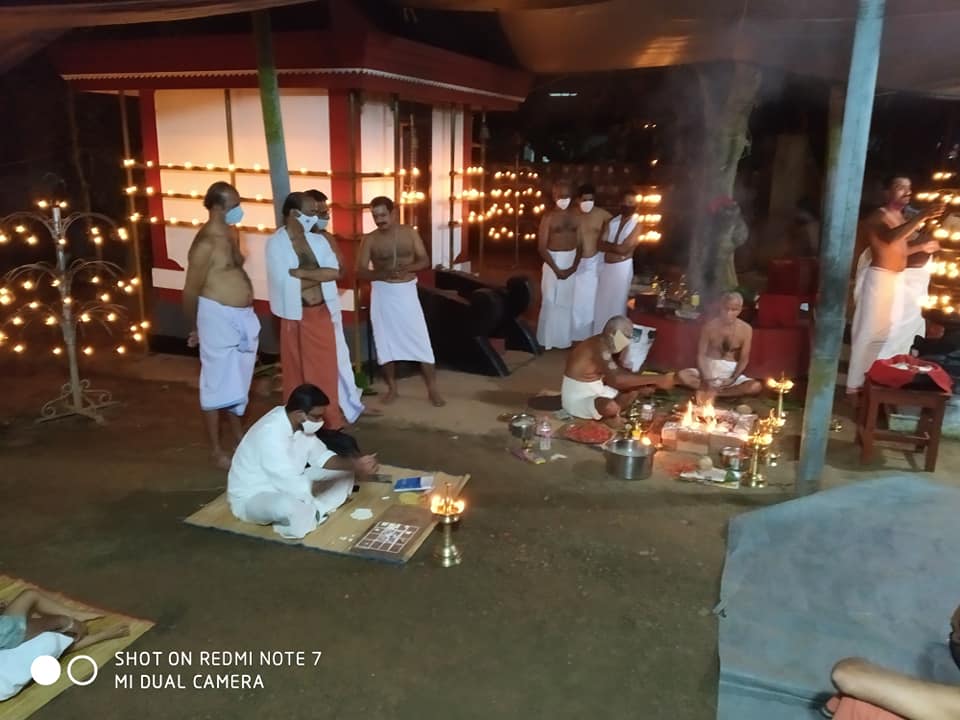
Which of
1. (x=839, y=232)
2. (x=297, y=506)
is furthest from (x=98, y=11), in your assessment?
(x=839, y=232)

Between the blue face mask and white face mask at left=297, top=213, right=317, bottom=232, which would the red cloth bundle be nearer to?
white face mask at left=297, top=213, right=317, bottom=232

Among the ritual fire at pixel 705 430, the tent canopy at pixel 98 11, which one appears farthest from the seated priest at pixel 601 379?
the tent canopy at pixel 98 11

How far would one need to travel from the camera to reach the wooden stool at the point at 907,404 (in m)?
6.03

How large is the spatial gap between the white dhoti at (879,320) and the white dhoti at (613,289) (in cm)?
273

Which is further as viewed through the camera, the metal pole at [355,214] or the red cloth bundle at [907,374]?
the metal pole at [355,214]

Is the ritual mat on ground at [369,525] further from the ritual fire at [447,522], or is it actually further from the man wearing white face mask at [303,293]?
the man wearing white face mask at [303,293]

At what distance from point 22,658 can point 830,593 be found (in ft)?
13.1

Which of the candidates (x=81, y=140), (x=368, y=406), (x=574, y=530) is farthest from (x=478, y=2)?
(x=81, y=140)

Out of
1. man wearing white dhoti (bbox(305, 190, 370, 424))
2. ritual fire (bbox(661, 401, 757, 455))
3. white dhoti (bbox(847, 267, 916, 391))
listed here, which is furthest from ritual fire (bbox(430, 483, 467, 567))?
white dhoti (bbox(847, 267, 916, 391))

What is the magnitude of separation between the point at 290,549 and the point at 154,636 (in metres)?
1.01

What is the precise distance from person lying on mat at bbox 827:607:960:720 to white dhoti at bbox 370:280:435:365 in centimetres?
523

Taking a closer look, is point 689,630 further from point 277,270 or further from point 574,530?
point 277,270

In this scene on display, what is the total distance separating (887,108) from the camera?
15.6m

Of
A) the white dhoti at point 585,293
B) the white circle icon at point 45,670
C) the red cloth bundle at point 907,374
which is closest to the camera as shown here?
the white circle icon at point 45,670
